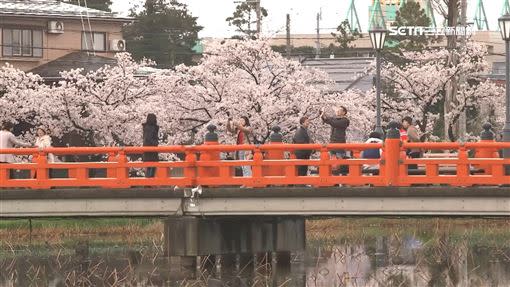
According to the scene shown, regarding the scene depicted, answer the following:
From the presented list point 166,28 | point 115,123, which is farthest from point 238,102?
point 166,28

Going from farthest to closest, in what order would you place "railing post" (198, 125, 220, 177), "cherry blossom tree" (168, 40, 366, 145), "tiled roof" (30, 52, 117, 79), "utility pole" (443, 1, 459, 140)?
1. "tiled roof" (30, 52, 117, 79)
2. "utility pole" (443, 1, 459, 140)
3. "cherry blossom tree" (168, 40, 366, 145)
4. "railing post" (198, 125, 220, 177)

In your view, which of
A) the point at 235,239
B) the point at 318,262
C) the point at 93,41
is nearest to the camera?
the point at 235,239

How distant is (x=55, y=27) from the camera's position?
57.8 m

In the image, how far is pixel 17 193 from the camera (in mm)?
25062

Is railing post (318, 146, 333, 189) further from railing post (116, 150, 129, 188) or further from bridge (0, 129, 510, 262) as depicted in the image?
railing post (116, 150, 129, 188)

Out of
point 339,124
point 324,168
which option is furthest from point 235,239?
point 339,124

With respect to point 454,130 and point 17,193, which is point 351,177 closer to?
point 17,193

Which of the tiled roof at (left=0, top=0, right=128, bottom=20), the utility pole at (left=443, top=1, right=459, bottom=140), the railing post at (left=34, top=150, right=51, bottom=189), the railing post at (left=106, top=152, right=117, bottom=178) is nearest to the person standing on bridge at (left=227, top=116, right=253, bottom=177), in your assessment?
the railing post at (left=106, top=152, right=117, bottom=178)

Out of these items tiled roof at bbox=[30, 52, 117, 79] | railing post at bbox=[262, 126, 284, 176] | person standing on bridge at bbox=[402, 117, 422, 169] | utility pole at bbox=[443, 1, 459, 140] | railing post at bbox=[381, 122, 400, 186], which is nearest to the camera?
railing post at bbox=[381, 122, 400, 186]

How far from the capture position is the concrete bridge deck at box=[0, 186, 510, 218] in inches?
907

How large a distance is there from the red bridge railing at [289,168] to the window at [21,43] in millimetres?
30749

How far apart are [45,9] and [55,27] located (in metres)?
Result: 0.88

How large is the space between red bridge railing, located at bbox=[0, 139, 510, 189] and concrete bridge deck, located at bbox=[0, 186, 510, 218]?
18 cm

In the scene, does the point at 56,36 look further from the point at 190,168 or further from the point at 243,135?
the point at 190,168
